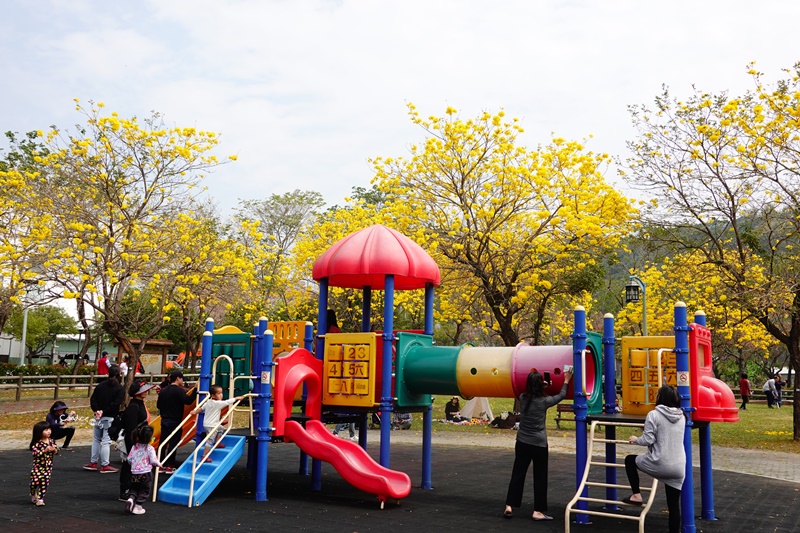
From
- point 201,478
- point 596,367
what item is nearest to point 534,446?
point 596,367

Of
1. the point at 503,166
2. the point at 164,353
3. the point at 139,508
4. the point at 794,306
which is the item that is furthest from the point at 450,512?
→ the point at 164,353

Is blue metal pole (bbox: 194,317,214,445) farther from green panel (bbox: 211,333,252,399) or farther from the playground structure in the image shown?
green panel (bbox: 211,333,252,399)

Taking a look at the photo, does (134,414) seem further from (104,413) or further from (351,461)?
(351,461)

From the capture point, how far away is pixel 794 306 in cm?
1792

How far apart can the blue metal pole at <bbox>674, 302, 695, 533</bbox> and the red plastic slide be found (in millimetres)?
3511

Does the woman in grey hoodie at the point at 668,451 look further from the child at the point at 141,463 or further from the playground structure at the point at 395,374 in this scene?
the child at the point at 141,463

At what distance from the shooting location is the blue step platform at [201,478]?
9.27 meters

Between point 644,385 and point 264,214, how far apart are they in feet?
130

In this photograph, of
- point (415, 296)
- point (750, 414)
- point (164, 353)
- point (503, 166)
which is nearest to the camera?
point (503, 166)

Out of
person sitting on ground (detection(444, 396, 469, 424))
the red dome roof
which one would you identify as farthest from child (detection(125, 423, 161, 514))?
person sitting on ground (detection(444, 396, 469, 424))

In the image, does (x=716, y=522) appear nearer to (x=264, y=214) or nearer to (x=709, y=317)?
(x=709, y=317)

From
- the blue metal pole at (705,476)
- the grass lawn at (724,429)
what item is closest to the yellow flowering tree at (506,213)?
the grass lawn at (724,429)

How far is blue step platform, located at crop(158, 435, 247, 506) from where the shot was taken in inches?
365

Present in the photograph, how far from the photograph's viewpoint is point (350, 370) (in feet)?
35.4
